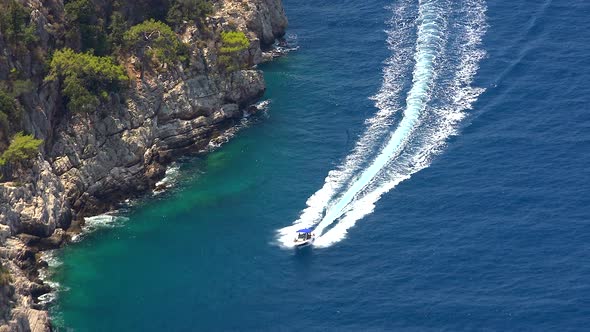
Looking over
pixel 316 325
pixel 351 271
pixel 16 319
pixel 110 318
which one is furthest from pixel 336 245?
pixel 16 319

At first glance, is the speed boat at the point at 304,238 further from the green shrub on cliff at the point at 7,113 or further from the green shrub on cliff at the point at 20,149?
the green shrub on cliff at the point at 7,113

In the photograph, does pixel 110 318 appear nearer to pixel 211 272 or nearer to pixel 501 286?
pixel 211 272

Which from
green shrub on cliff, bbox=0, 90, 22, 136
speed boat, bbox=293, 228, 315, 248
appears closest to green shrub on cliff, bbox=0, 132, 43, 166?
green shrub on cliff, bbox=0, 90, 22, 136

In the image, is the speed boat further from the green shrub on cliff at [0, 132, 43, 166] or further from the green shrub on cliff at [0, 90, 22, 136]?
the green shrub on cliff at [0, 90, 22, 136]

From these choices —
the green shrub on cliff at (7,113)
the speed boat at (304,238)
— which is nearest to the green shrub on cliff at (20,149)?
the green shrub on cliff at (7,113)

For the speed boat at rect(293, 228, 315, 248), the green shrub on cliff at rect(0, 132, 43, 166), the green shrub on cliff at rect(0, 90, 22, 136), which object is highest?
the green shrub on cliff at rect(0, 90, 22, 136)

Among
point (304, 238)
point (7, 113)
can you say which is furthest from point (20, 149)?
point (304, 238)
